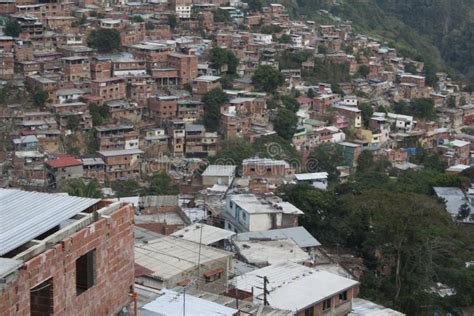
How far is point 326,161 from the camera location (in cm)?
2502

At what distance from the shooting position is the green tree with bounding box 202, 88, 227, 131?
26734 mm

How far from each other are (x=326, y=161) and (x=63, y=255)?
65.8ft

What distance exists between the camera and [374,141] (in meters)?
28.5

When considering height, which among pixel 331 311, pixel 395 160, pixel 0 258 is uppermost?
pixel 0 258

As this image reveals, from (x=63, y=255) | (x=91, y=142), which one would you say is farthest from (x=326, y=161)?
(x=63, y=255)

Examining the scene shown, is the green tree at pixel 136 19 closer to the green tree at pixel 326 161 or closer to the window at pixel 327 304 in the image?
the green tree at pixel 326 161

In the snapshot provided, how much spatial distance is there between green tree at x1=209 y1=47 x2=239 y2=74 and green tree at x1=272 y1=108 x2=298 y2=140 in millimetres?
4393

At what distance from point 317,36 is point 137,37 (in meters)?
10.1

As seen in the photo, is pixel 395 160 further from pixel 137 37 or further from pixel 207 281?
pixel 207 281

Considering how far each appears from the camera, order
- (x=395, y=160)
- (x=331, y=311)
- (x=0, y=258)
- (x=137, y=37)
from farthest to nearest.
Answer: (x=137, y=37) → (x=395, y=160) → (x=331, y=311) → (x=0, y=258)

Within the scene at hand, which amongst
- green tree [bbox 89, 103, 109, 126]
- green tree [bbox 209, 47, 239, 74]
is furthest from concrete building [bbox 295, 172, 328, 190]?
green tree [bbox 209, 47, 239, 74]

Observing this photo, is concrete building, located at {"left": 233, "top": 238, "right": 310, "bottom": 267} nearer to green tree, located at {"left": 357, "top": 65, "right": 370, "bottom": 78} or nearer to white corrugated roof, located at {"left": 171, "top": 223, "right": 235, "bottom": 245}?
white corrugated roof, located at {"left": 171, "top": 223, "right": 235, "bottom": 245}

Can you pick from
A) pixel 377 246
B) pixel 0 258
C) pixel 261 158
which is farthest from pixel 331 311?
pixel 261 158

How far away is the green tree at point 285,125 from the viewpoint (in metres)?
27.1
